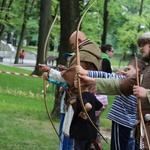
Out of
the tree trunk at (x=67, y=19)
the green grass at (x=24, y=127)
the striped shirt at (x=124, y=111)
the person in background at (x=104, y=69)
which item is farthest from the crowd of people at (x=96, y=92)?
the tree trunk at (x=67, y=19)

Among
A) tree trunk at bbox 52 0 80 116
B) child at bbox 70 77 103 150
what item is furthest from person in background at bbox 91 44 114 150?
tree trunk at bbox 52 0 80 116

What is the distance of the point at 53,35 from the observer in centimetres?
3662

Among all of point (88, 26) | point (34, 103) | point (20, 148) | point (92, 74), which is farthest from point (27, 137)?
point (88, 26)

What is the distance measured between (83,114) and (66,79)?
1.42 feet

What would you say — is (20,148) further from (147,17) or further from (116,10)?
(147,17)

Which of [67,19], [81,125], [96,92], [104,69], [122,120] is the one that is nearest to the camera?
[96,92]

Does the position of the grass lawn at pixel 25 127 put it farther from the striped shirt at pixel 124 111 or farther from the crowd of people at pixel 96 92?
the striped shirt at pixel 124 111

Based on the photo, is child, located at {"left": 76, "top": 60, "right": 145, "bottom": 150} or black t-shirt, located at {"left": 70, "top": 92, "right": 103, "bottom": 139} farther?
child, located at {"left": 76, "top": 60, "right": 145, "bottom": 150}

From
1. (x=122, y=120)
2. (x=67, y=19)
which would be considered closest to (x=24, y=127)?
(x=67, y=19)

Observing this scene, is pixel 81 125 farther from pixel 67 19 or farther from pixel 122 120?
pixel 67 19

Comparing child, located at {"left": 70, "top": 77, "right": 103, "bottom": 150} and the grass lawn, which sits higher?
child, located at {"left": 70, "top": 77, "right": 103, "bottom": 150}

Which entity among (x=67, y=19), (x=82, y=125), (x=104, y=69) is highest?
(x=67, y=19)

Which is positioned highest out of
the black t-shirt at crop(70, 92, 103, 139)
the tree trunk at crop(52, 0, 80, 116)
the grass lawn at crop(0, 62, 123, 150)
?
the tree trunk at crop(52, 0, 80, 116)

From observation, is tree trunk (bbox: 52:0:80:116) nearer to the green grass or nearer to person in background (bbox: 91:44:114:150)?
the green grass
